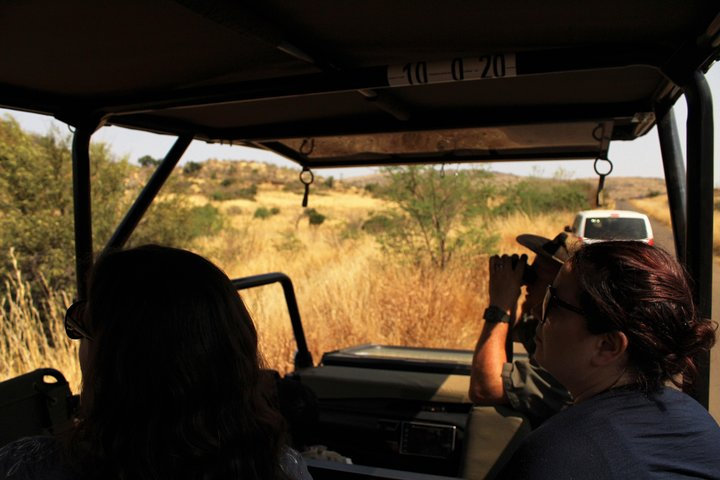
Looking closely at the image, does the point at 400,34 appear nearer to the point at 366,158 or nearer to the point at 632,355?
the point at 632,355

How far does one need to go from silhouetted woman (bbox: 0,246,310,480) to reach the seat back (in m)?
1.02

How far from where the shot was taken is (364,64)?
1786 millimetres

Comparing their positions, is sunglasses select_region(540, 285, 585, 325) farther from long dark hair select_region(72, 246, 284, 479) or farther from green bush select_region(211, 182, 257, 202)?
green bush select_region(211, 182, 257, 202)

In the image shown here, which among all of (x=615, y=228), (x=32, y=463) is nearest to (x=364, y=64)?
(x=32, y=463)

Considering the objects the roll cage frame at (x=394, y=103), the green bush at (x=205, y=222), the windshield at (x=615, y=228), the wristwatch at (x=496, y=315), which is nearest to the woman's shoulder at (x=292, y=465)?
the roll cage frame at (x=394, y=103)

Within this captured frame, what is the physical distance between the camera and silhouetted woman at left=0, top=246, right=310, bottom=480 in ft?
3.11

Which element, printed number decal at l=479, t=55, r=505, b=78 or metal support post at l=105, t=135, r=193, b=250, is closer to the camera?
printed number decal at l=479, t=55, r=505, b=78

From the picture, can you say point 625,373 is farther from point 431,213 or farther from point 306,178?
point 431,213

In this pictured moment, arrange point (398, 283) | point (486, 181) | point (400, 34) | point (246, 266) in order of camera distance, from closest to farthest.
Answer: point (400, 34)
point (398, 283)
point (486, 181)
point (246, 266)

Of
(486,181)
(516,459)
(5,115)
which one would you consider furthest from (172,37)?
(486,181)

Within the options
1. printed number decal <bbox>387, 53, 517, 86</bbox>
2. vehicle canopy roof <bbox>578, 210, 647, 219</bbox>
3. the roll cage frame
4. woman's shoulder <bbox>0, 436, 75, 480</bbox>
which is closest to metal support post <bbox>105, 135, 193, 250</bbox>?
the roll cage frame

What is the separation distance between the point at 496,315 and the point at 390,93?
104 centimetres

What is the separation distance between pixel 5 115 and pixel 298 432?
9.10 m

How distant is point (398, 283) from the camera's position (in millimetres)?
7863
